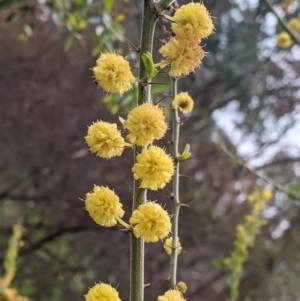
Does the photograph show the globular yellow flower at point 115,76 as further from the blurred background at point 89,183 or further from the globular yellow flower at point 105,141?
the blurred background at point 89,183

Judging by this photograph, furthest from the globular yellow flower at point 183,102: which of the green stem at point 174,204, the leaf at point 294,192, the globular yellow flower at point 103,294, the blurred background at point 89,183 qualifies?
the blurred background at point 89,183

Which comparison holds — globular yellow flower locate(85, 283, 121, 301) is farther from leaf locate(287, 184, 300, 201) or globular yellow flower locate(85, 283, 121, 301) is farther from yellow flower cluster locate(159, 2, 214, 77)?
leaf locate(287, 184, 300, 201)

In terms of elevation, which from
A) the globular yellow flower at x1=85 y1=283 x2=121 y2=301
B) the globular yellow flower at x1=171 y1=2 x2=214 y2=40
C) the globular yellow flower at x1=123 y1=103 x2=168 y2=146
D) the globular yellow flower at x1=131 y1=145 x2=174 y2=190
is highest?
the globular yellow flower at x1=171 y1=2 x2=214 y2=40

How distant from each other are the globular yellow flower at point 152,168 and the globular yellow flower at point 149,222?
0.02m

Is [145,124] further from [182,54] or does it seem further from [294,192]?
[294,192]

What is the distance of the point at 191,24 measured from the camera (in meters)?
0.43

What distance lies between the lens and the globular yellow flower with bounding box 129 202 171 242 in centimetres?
42

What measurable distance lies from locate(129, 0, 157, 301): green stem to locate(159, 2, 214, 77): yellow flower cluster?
20 mm

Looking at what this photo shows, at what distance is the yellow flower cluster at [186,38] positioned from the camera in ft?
1.43

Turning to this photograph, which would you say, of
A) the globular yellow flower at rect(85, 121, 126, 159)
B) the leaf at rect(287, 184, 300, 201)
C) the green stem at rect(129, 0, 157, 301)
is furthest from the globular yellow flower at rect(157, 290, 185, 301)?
the leaf at rect(287, 184, 300, 201)

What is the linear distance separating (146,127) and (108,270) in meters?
3.84

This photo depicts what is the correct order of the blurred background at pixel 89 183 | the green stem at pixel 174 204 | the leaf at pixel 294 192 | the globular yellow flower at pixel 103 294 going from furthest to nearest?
the blurred background at pixel 89 183
the leaf at pixel 294 192
the green stem at pixel 174 204
the globular yellow flower at pixel 103 294

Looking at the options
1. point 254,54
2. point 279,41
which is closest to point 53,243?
point 254,54

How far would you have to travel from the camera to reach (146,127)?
42 centimetres
